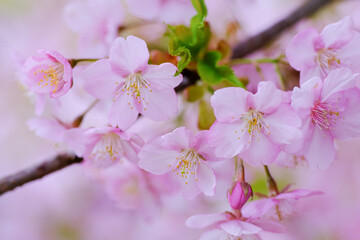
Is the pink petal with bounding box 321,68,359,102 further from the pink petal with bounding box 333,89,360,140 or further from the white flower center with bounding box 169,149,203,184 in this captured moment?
the white flower center with bounding box 169,149,203,184

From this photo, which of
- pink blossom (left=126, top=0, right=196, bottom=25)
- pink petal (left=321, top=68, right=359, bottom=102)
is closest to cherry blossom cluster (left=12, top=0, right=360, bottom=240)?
pink petal (left=321, top=68, right=359, bottom=102)

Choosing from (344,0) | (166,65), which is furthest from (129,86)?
(344,0)

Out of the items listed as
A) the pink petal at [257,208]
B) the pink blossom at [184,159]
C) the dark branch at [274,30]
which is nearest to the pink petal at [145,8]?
the dark branch at [274,30]

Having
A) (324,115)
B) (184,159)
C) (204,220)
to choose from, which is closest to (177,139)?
(184,159)

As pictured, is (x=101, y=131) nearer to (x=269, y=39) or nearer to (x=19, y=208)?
(x=269, y=39)

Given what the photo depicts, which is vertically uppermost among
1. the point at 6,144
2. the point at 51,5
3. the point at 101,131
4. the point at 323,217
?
the point at 101,131
